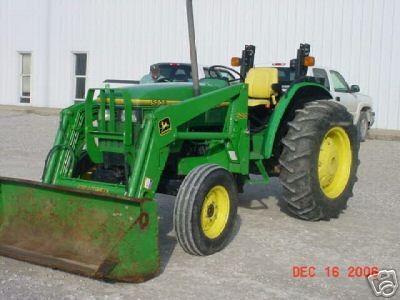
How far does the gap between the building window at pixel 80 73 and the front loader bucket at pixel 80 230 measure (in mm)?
15981

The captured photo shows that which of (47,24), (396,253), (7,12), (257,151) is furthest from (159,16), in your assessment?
(396,253)

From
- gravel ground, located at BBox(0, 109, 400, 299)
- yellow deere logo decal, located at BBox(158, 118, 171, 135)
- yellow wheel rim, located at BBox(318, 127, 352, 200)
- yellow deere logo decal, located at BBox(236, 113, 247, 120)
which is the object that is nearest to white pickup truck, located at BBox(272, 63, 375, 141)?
gravel ground, located at BBox(0, 109, 400, 299)

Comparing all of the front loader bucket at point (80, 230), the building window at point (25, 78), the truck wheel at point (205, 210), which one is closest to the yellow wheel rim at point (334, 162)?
the truck wheel at point (205, 210)

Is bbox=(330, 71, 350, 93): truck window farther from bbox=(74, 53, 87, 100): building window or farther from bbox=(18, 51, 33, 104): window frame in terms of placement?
bbox=(18, 51, 33, 104): window frame

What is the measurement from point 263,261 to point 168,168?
122 centimetres

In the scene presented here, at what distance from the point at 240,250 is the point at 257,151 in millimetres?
1198

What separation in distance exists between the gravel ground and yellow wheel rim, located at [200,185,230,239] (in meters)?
0.22

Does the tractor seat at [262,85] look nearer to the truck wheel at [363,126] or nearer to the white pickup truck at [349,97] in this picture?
the white pickup truck at [349,97]

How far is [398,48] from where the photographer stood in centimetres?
1584

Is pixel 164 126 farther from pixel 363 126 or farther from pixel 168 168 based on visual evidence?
pixel 363 126

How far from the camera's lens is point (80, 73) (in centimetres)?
2027

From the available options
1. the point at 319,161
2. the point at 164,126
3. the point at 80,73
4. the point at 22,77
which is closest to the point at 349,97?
the point at 319,161

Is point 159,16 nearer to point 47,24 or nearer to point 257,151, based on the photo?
point 47,24

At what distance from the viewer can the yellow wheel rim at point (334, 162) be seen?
239 inches
